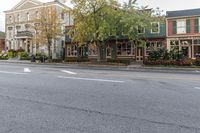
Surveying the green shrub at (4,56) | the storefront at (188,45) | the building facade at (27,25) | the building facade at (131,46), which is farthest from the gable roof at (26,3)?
the storefront at (188,45)

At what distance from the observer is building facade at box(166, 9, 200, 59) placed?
30.9m

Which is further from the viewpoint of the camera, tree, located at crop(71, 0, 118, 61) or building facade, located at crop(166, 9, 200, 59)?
building facade, located at crop(166, 9, 200, 59)

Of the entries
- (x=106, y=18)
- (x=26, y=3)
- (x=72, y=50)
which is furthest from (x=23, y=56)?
(x=106, y=18)

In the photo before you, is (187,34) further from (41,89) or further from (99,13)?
(41,89)

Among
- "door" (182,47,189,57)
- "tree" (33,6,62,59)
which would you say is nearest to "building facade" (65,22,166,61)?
"door" (182,47,189,57)

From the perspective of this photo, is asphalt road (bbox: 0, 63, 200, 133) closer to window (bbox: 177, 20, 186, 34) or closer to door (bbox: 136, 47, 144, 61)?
window (bbox: 177, 20, 186, 34)

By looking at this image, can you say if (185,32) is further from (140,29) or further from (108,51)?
(108,51)

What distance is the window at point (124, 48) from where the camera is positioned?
35312 mm

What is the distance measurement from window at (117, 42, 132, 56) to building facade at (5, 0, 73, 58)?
14.2 meters

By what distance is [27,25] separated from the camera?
48.6 metres

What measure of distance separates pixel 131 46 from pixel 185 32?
801cm

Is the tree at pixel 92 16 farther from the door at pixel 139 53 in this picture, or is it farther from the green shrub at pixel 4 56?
the green shrub at pixel 4 56

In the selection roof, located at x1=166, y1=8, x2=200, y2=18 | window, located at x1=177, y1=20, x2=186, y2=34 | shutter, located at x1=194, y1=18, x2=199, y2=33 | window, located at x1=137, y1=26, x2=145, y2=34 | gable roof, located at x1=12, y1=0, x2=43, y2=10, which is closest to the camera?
window, located at x1=137, y1=26, x2=145, y2=34

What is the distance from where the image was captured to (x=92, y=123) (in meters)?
4.74
